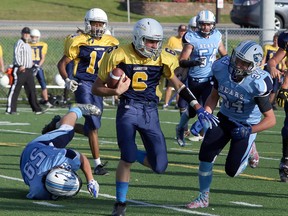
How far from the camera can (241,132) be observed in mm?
7773

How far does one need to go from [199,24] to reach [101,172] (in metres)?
3.21

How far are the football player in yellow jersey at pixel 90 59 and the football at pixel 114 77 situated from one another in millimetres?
2354

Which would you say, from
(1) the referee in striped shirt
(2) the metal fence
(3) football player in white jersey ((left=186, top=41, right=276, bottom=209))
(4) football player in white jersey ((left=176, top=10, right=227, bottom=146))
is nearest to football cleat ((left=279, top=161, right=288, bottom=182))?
A: (3) football player in white jersey ((left=186, top=41, right=276, bottom=209))

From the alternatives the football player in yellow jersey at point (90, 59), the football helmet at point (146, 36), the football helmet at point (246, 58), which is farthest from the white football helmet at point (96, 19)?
the football helmet at point (246, 58)

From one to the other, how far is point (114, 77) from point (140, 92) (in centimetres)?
38

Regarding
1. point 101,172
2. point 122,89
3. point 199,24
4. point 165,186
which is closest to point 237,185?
point 165,186

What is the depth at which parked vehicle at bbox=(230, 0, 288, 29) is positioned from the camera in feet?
87.9

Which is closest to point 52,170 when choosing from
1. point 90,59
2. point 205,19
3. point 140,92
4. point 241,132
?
point 140,92

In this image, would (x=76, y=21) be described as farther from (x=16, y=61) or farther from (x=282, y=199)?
(x=282, y=199)

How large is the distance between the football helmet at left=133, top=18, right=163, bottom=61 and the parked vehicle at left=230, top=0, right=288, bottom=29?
19.4 meters

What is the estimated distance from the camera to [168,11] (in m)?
38.7

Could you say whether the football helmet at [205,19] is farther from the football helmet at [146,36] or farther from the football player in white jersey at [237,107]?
the football helmet at [146,36]

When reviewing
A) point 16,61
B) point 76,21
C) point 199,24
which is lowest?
point 76,21

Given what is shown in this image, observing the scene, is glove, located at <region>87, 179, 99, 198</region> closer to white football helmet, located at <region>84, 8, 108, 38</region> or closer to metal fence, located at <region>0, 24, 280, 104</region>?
white football helmet, located at <region>84, 8, 108, 38</region>
